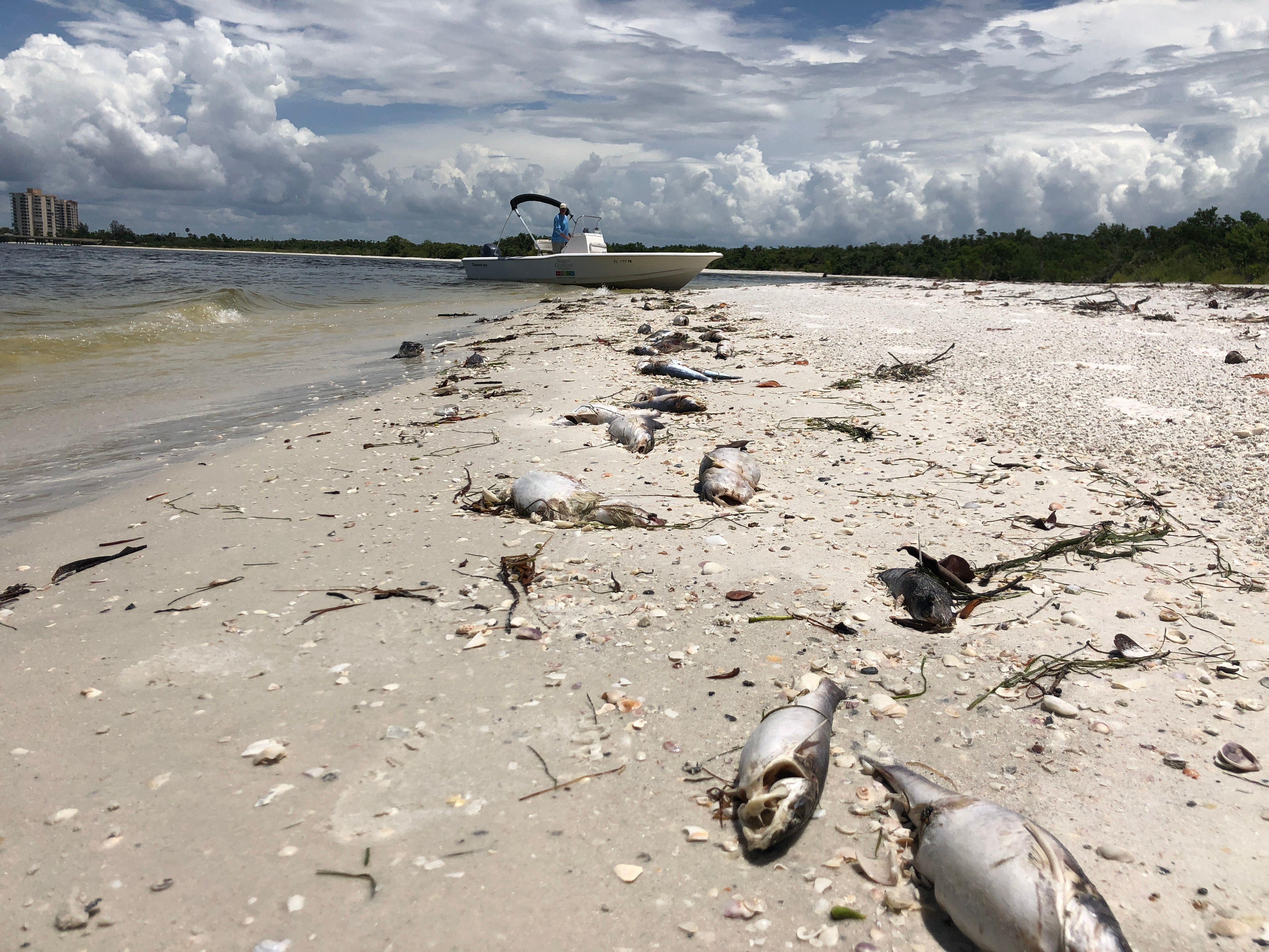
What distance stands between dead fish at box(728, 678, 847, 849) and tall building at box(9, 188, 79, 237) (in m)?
154

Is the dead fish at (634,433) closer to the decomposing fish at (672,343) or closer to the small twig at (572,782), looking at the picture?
the small twig at (572,782)

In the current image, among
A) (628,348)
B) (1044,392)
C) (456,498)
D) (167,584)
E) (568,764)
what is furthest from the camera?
(628,348)

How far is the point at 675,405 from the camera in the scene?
20.8ft

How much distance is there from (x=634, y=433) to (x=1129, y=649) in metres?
3.40

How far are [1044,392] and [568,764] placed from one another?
20.3 feet

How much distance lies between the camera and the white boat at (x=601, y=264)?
80.1ft

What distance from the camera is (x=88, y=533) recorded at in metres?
4.02

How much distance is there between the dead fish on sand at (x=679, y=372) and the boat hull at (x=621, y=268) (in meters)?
16.6

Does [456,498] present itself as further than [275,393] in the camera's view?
No

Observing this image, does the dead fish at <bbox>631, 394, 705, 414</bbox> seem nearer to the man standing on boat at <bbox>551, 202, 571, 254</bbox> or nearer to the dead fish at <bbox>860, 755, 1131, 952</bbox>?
the dead fish at <bbox>860, 755, 1131, 952</bbox>

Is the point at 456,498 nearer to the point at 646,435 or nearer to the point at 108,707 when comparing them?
the point at 646,435

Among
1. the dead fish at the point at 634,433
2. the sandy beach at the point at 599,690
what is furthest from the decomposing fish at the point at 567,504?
the dead fish at the point at 634,433

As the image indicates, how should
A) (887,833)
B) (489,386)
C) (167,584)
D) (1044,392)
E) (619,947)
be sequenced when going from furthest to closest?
(489,386) < (1044,392) < (167,584) < (887,833) < (619,947)

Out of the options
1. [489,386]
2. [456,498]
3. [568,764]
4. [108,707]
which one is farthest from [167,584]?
[489,386]
